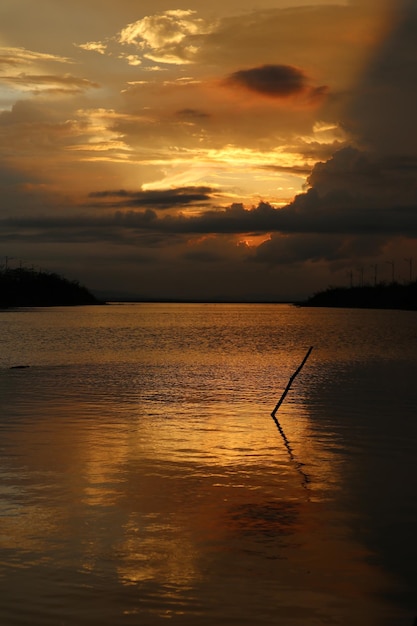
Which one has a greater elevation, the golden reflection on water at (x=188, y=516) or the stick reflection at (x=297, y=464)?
the golden reflection on water at (x=188, y=516)

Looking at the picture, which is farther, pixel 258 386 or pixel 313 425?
pixel 258 386

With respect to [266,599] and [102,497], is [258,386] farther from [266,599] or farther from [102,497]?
[266,599]

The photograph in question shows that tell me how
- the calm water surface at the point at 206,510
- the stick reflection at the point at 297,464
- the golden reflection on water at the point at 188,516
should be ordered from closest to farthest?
the calm water surface at the point at 206,510 → the golden reflection on water at the point at 188,516 → the stick reflection at the point at 297,464

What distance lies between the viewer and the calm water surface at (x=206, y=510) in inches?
371

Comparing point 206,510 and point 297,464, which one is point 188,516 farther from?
point 297,464

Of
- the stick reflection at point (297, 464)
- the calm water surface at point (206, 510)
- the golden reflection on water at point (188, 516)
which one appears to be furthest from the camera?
the stick reflection at point (297, 464)

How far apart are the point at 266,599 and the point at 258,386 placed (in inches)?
1045

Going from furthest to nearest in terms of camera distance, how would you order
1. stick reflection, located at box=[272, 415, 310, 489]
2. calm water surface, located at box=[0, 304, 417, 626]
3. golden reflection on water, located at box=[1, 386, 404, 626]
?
1. stick reflection, located at box=[272, 415, 310, 489]
2. golden reflection on water, located at box=[1, 386, 404, 626]
3. calm water surface, located at box=[0, 304, 417, 626]

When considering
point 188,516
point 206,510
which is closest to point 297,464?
point 206,510

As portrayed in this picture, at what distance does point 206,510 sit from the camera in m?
13.7

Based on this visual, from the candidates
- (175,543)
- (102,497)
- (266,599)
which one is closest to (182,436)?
(102,497)

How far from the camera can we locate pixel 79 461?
17.8 metres

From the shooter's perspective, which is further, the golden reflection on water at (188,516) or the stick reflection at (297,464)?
the stick reflection at (297,464)

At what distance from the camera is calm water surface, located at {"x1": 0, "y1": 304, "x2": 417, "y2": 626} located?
942 centimetres
